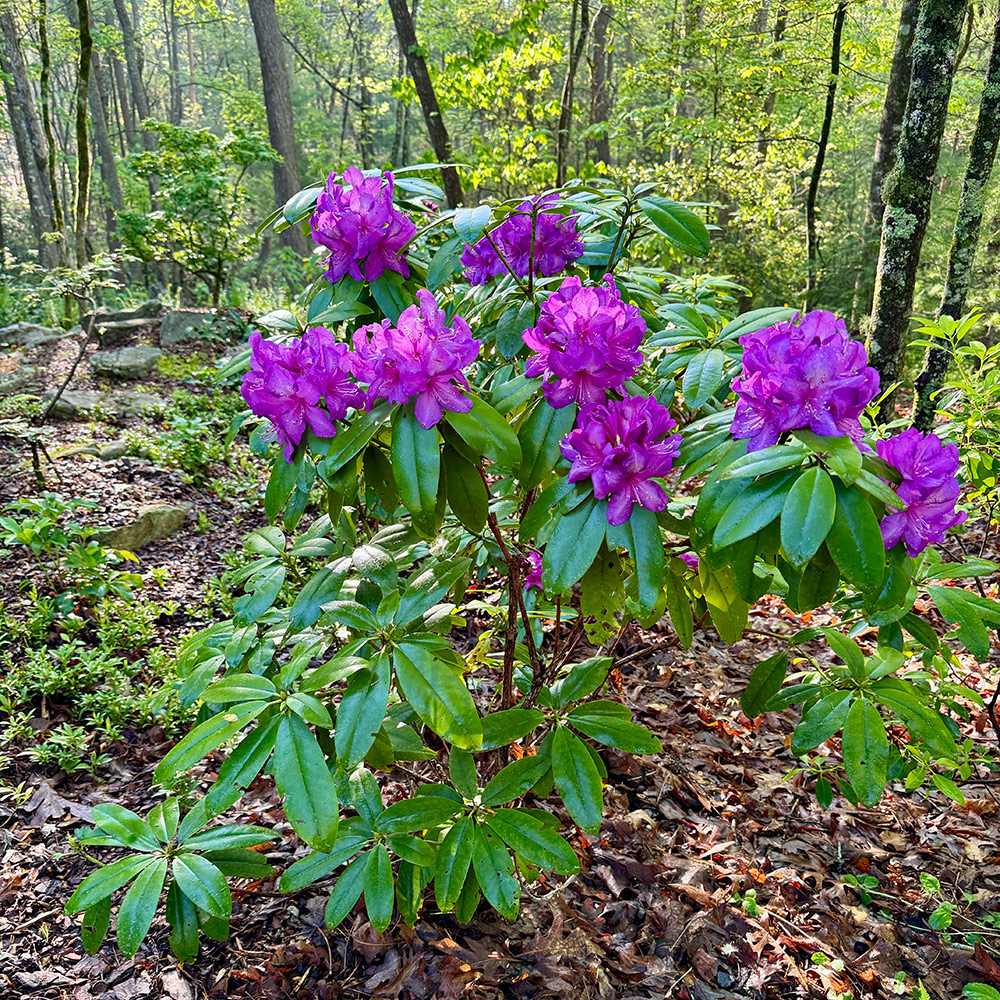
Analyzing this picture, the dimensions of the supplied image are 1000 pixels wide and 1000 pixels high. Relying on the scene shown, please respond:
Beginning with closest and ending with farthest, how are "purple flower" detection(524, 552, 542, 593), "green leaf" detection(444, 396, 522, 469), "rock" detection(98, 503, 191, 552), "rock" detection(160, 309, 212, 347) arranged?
"green leaf" detection(444, 396, 522, 469) < "purple flower" detection(524, 552, 542, 593) < "rock" detection(98, 503, 191, 552) < "rock" detection(160, 309, 212, 347)

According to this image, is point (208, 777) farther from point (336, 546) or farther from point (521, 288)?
point (521, 288)

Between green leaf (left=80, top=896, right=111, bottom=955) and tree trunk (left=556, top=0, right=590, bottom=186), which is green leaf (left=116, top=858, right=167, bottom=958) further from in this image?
tree trunk (left=556, top=0, right=590, bottom=186)

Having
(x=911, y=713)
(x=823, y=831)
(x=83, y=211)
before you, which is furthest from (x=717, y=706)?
(x=83, y=211)

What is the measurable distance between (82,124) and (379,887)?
6.30m

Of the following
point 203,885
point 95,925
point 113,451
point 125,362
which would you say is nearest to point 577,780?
point 203,885

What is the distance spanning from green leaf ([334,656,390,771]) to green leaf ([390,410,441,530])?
0.99ft

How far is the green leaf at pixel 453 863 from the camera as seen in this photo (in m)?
1.28

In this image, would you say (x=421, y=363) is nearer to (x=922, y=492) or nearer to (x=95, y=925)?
(x=922, y=492)

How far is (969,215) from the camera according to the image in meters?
3.67

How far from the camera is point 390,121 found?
25.2m

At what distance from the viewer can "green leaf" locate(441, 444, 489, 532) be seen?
1200 mm

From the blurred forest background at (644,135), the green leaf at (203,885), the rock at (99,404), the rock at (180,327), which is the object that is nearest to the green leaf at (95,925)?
the green leaf at (203,885)

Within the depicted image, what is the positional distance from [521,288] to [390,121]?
27512mm

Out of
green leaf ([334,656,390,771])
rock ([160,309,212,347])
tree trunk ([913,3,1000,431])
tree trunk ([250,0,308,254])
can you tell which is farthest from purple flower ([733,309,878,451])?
tree trunk ([250,0,308,254])
